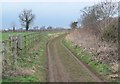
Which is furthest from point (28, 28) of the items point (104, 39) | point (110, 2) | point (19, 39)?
point (19, 39)

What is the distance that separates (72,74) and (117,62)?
3.51 meters

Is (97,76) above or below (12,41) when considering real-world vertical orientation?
below

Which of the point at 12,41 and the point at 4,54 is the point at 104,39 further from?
the point at 4,54

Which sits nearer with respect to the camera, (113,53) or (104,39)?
(113,53)

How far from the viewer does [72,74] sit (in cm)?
1733

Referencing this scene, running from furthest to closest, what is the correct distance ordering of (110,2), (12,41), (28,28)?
(28,28) < (110,2) < (12,41)

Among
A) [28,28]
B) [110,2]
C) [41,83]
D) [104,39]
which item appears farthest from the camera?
[28,28]

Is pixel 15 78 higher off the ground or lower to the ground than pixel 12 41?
lower

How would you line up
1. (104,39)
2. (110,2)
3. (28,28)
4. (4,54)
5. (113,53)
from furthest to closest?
1. (28,28)
2. (110,2)
3. (104,39)
4. (113,53)
5. (4,54)

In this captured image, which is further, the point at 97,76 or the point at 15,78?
the point at 97,76

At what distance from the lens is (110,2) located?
1572 inches

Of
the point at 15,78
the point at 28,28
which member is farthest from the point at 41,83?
the point at 28,28

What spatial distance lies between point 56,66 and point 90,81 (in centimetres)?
540

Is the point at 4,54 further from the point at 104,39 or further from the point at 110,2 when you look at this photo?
the point at 110,2
